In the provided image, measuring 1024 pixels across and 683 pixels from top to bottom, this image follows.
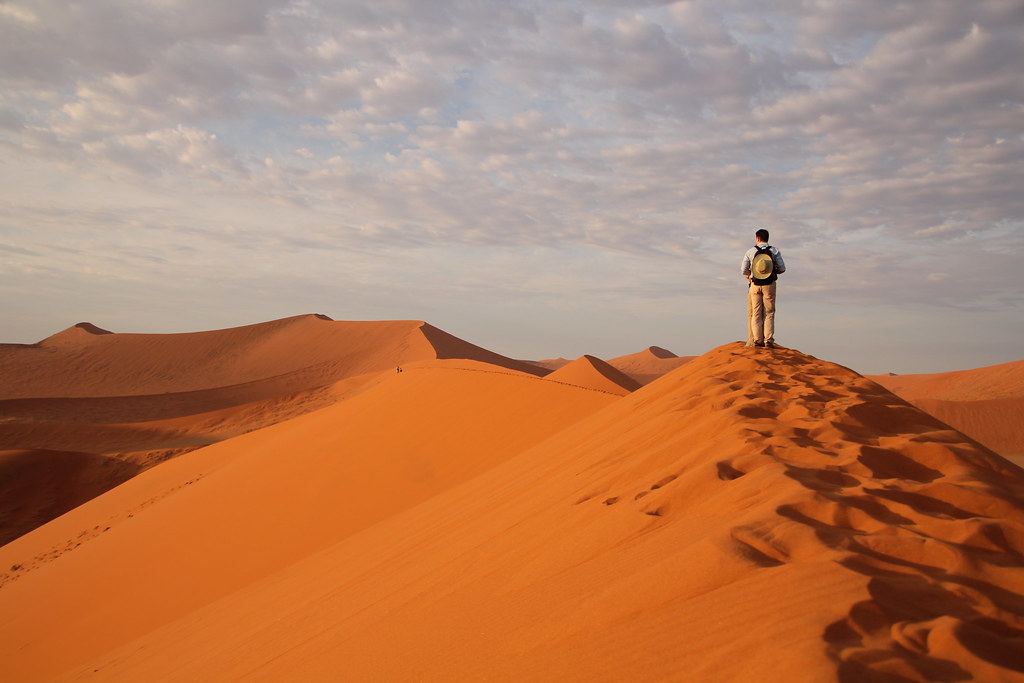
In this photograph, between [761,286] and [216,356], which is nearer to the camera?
[761,286]

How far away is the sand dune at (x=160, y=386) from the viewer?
21438 mm

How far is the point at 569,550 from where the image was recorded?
141 inches

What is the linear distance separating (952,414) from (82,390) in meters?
49.0

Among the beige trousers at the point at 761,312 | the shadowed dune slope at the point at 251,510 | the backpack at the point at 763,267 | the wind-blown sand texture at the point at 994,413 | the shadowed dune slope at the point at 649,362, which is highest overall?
the shadowed dune slope at the point at 649,362

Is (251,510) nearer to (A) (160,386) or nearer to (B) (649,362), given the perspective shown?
(A) (160,386)

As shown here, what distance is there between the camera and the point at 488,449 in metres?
10.4

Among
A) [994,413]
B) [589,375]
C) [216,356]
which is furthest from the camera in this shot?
[216,356]

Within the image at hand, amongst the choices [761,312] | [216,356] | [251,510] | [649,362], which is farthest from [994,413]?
[649,362]

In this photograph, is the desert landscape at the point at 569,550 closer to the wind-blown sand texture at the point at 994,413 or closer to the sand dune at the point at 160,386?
the sand dune at the point at 160,386

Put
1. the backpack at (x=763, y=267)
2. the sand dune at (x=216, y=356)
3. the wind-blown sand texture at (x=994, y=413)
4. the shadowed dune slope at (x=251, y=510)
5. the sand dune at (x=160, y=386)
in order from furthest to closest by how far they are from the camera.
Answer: the sand dune at (x=216, y=356)
the wind-blown sand texture at (x=994, y=413)
the sand dune at (x=160, y=386)
the shadowed dune slope at (x=251, y=510)
the backpack at (x=763, y=267)

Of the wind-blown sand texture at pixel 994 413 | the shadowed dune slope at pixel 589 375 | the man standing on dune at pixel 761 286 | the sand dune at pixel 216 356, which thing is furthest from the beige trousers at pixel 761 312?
the sand dune at pixel 216 356

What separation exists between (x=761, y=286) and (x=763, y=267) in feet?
0.78

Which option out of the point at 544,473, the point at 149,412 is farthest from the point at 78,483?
the point at 544,473

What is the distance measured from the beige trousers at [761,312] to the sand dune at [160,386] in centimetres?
1931
